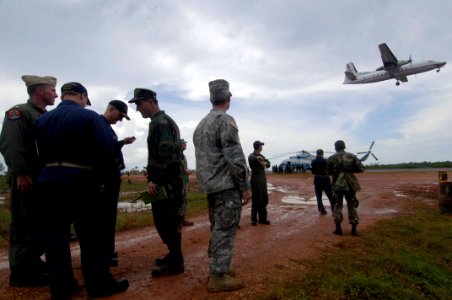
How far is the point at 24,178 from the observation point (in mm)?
3451

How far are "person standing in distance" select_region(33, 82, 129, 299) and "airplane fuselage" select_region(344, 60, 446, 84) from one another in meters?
39.2

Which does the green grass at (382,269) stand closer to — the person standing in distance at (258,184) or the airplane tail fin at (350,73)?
the person standing in distance at (258,184)

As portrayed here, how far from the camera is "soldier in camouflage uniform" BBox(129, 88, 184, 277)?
12.3 feet

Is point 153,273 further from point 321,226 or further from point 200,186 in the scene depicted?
point 321,226

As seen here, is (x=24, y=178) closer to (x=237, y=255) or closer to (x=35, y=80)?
(x=35, y=80)

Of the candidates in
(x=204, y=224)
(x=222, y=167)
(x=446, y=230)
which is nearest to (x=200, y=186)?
(x=222, y=167)

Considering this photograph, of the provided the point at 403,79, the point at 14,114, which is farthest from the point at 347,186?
the point at 403,79

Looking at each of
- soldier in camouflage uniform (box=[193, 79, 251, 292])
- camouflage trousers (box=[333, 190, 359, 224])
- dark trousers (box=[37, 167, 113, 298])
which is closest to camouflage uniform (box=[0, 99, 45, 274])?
dark trousers (box=[37, 167, 113, 298])

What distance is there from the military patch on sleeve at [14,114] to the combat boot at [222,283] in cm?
273

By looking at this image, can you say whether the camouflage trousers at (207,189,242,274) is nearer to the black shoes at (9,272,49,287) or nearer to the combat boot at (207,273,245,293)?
the combat boot at (207,273,245,293)

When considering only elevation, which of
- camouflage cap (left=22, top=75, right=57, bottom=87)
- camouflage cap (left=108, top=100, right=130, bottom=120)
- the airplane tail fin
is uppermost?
the airplane tail fin

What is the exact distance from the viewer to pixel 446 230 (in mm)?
7168

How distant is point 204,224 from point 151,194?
15.5ft

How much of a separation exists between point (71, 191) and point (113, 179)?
3.70 feet
